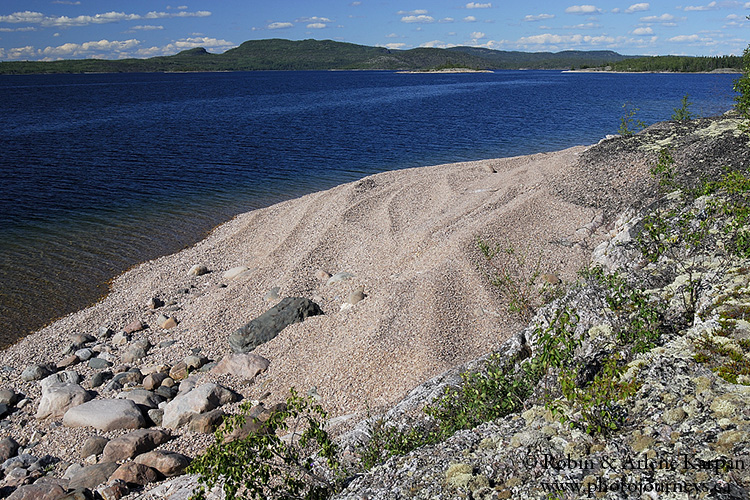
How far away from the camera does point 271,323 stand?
39.2 feet

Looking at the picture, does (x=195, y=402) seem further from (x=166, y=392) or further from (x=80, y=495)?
(x=80, y=495)

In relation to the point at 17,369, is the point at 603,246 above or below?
above

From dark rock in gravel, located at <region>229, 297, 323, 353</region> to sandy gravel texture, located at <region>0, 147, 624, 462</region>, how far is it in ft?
0.95

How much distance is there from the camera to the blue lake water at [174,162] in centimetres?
1853

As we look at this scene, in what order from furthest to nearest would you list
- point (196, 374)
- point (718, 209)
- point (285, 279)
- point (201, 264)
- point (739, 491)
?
1. point (201, 264)
2. point (285, 279)
3. point (196, 374)
4. point (718, 209)
5. point (739, 491)

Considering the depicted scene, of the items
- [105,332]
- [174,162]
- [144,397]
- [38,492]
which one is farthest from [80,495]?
[174,162]

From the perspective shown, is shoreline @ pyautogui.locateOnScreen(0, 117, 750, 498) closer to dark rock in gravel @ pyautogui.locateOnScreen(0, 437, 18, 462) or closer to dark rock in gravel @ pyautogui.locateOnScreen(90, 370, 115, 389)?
dark rock in gravel @ pyautogui.locateOnScreen(90, 370, 115, 389)

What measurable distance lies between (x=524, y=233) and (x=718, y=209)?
7.15 m

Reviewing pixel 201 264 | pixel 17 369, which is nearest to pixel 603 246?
pixel 201 264

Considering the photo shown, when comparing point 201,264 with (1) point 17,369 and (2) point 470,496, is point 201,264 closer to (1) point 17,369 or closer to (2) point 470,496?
(1) point 17,369

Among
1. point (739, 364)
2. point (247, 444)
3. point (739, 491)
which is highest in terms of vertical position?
point (739, 364)

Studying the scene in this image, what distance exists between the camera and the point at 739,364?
164 inches

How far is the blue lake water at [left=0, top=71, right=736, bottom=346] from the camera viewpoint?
18.5 meters

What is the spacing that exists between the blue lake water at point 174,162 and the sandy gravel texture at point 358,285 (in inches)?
81.0
